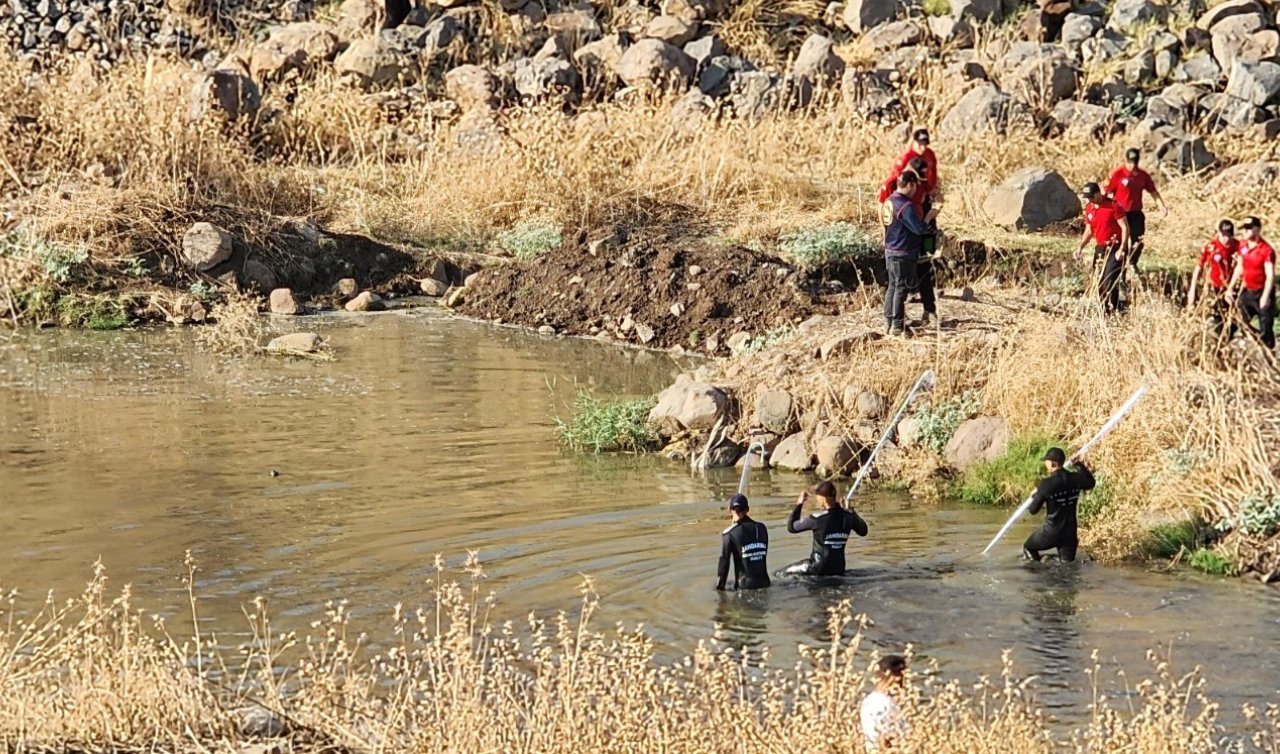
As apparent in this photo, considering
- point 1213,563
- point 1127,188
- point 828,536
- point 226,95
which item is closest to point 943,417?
point 1213,563

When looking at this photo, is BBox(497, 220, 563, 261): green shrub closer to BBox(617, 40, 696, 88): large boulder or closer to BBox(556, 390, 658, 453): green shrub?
BBox(617, 40, 696, 88): large boulder

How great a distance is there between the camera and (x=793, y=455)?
17.3m

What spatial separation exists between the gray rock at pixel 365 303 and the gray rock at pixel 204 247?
1.64m

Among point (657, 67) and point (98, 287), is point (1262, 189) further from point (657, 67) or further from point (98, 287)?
point (98, 287)

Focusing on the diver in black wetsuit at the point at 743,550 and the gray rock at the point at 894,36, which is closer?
the diver in black wetsuit at the point at 743,550

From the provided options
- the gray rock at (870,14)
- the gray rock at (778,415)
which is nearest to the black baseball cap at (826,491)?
the gray rock at (778,415)

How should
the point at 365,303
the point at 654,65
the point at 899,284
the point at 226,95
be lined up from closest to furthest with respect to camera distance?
the point at 899,284
the point at 365,303
the point at 226,95
the point at 654,65

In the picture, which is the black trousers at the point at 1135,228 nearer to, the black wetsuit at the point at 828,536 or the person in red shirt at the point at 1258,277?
the person in red shirt at the point at 1258,277

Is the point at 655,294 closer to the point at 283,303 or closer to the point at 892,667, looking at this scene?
the point at 283,303

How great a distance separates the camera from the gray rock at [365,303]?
24.0 metres

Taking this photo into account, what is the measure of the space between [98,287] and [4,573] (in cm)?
1058

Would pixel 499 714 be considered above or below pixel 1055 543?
above

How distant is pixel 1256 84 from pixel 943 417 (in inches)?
661

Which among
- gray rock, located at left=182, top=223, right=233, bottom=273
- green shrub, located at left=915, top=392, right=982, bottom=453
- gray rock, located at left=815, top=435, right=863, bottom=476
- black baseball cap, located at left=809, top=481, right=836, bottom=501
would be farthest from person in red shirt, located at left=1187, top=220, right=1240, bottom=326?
gray rock, located at left=182, top=223, right=233, bottom=273
